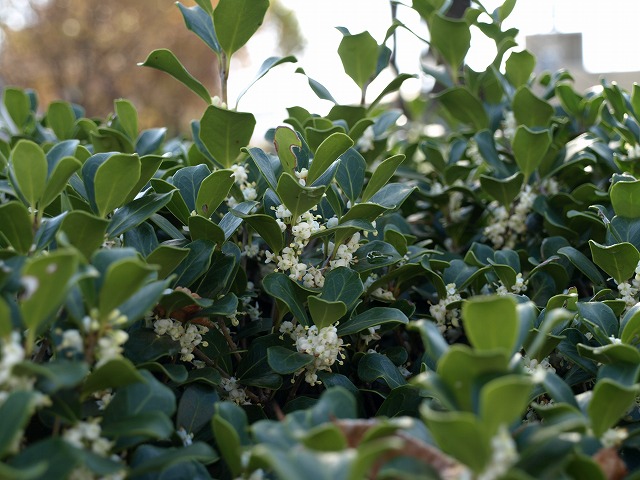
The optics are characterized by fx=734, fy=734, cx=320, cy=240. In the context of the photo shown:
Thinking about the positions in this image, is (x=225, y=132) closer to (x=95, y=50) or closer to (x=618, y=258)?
(x=618, y=258)

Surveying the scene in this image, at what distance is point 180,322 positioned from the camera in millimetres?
1062

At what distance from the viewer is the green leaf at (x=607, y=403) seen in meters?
0.81

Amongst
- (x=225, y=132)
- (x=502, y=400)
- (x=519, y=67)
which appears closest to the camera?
Answer: (x=502, y=400)

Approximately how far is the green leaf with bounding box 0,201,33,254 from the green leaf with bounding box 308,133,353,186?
0.41 meters

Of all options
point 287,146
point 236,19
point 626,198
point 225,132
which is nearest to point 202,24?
point 236,19

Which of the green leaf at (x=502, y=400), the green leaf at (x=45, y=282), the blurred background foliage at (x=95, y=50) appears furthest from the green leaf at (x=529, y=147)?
the blurred background foliage at (x=95, y=50)

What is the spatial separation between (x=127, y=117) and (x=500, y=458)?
1204 mm

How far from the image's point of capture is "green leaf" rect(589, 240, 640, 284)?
1.16 m

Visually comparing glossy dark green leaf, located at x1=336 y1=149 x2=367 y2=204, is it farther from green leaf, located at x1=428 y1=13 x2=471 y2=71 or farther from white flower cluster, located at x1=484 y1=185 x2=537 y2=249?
green leaf, located at x1=428 y1=13 x2=471 y2=71

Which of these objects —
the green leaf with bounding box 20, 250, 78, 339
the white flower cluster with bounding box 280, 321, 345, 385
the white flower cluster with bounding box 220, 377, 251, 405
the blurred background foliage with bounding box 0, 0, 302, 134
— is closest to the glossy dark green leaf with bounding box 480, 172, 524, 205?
the white flower cluster with bounding box 280, 321, 345, 385

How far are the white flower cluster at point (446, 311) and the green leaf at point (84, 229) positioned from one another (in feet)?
2.05

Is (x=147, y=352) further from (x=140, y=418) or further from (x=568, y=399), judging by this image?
(x=568, y=399)

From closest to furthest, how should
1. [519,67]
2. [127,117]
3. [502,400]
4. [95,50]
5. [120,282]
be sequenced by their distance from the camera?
[502,400], [120,282], [127,117], [519,67], [95,50]

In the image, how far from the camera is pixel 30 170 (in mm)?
971
